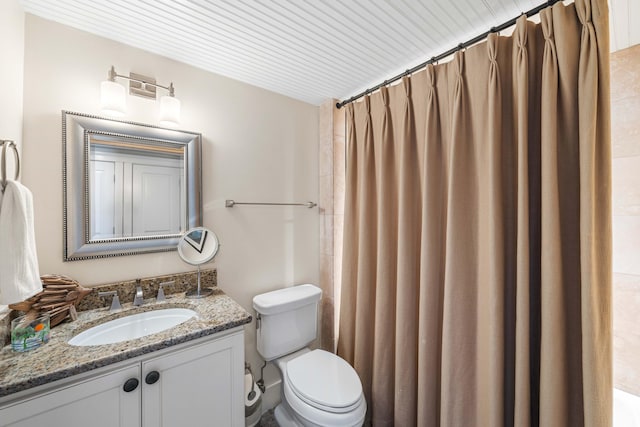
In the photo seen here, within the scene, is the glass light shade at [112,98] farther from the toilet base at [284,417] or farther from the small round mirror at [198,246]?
the toilet base at [284,417]

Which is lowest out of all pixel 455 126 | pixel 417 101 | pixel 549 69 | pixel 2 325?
pixel 2 325

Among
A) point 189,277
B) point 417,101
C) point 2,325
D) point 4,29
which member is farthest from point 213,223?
point 417,101

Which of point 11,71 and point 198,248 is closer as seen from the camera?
point 11,71

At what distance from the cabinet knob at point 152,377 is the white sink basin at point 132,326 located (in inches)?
11.3

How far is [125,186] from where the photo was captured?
4.51ft

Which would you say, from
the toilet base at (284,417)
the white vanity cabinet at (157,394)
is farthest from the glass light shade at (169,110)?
the toilet base at (284,417)

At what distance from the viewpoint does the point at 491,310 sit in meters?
1.10

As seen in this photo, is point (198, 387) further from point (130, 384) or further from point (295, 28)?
point (295, 28)

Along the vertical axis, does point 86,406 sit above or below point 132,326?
below

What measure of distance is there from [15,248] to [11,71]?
764 millimetres

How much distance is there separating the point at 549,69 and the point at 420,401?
1668 mm

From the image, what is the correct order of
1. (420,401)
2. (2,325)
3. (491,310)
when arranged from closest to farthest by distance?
(2,325)
(491,310)
(420,401)

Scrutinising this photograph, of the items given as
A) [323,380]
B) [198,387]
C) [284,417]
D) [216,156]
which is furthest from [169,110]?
[284,417]

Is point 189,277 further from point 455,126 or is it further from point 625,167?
point 625,167
